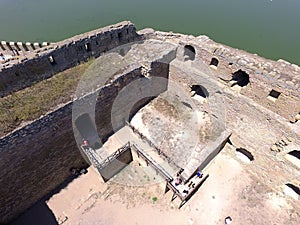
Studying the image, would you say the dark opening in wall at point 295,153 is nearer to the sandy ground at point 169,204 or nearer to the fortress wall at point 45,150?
the sandy ground at point 169,204

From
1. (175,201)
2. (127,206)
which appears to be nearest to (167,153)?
(175,201)

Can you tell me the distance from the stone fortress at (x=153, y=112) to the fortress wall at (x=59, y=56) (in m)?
→ 0.04

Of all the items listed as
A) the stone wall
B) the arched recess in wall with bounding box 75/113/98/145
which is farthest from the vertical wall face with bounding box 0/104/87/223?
the stone wall

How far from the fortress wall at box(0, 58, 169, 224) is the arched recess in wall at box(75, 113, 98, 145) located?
0.27 metres

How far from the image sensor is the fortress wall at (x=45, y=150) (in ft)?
25.0

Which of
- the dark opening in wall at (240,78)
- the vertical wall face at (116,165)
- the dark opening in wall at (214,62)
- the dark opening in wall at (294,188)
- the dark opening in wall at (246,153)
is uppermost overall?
the vertical wall face at (116,165)

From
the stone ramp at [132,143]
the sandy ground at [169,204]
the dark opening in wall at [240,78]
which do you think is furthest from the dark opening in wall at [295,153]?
the stone ramp at [132,143]

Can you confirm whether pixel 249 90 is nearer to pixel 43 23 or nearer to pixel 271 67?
pixel 271 67

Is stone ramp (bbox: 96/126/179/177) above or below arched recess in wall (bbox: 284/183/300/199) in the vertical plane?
above

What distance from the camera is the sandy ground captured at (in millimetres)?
8695

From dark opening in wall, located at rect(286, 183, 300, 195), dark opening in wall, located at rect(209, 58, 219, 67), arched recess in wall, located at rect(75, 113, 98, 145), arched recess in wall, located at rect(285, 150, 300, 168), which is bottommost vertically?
dark opening in wall, located at rect(286, 183, 300, 195)

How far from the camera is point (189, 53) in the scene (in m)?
10.8

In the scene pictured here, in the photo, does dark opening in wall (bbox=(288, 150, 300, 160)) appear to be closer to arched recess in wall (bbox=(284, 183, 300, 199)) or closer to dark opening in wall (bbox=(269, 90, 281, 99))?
arched recess in wall (bbox=(284, 183, 300, 199))

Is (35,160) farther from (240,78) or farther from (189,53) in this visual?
(240,78)
